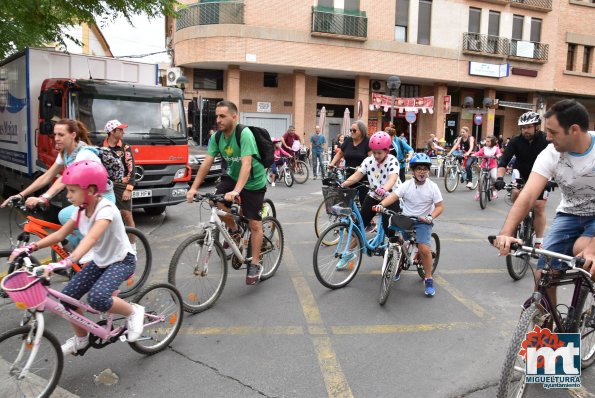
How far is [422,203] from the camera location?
5.19 m

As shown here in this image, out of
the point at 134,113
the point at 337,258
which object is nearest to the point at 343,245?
the point at 337,258

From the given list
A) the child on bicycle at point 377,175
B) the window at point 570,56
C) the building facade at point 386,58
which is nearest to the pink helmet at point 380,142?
the child on bicycle at point 377,175

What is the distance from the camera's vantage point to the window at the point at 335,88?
92.7ft

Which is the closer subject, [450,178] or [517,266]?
[517,266]

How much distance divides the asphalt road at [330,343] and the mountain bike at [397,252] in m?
0.26

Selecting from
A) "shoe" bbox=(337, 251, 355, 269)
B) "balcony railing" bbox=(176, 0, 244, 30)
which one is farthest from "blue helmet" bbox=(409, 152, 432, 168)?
"balcony railing" bbox=(176, 0, 244, 30)

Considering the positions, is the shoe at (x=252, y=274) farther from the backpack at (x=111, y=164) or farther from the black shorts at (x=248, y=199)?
the backpack at (x=111, y=164)

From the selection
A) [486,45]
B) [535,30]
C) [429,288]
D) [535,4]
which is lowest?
[429,288]

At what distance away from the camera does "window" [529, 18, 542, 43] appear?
1201 inches

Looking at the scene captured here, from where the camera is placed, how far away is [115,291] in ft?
11.0

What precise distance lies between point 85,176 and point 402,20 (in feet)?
89.0

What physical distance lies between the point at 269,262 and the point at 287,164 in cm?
958

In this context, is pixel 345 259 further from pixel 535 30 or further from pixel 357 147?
pixel 535 30

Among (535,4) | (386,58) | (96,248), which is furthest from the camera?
(535,4)
